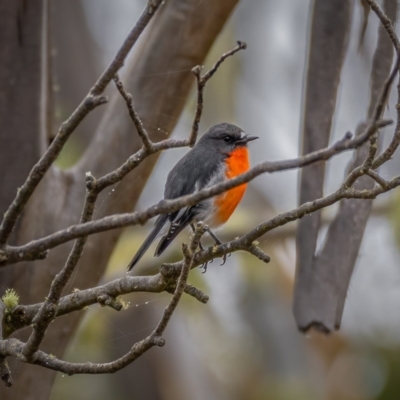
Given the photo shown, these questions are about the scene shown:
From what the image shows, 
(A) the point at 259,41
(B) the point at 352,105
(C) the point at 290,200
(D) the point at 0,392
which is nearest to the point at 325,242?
(B) the point at 352,105

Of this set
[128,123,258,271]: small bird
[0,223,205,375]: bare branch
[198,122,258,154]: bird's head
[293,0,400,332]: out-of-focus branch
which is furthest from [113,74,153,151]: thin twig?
[198,122,258,154]: bird's head

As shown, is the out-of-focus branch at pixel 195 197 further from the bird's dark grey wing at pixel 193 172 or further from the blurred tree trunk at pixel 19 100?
the blurred tree trunk at pixel 19 100

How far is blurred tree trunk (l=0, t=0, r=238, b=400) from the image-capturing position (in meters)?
4.02

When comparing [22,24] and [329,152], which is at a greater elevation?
[22,24]

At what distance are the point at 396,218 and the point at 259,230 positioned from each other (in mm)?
5187

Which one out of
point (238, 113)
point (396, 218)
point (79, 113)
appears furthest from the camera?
point (238, 113)

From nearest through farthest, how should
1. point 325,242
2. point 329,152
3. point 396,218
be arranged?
point 329,152 < point 325,242 < point 396,218

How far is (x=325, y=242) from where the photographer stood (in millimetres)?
3830

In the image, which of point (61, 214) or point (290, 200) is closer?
point (61, 214)

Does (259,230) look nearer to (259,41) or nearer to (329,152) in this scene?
(329,152)

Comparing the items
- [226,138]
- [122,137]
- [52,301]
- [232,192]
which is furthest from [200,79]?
[122,137]

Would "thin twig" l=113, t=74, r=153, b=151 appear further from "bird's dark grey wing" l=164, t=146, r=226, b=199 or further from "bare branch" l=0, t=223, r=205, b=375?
"bird's dark grey wing" l=164, t=146, r=226, b=199

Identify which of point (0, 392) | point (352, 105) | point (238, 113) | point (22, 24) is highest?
point (238, 113)

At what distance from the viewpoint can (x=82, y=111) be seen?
1.79 m
